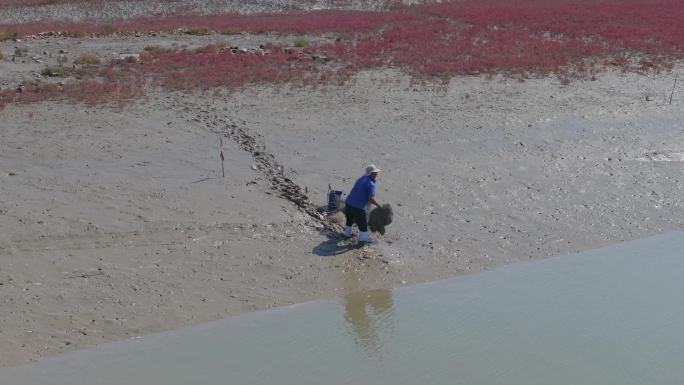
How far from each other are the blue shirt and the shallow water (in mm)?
1553

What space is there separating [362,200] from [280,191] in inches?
107

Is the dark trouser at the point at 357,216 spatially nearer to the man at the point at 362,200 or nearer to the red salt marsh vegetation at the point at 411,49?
the man at the point at 362,200

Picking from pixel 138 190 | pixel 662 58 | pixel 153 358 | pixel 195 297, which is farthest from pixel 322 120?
pixel 662 58

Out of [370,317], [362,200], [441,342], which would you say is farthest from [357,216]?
[441,342]

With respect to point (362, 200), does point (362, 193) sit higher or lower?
higher

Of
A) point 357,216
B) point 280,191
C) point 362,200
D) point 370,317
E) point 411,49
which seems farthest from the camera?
point 411,49

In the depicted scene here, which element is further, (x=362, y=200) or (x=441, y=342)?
(x=362, y=200)

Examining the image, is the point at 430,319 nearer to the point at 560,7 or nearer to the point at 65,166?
the point at 65,166

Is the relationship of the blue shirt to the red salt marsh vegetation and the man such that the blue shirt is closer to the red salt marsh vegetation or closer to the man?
the man

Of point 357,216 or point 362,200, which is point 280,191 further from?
point 362,200

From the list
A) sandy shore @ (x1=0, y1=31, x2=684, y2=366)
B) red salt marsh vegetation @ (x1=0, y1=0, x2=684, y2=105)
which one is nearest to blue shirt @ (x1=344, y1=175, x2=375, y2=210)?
sandy shore @ (x1=0, y1=31, x2=684, y2=366)

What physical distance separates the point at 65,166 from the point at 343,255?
656 cm

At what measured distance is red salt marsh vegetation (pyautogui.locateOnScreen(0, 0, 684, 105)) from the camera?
2312cm

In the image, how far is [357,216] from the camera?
1277 centimetres
